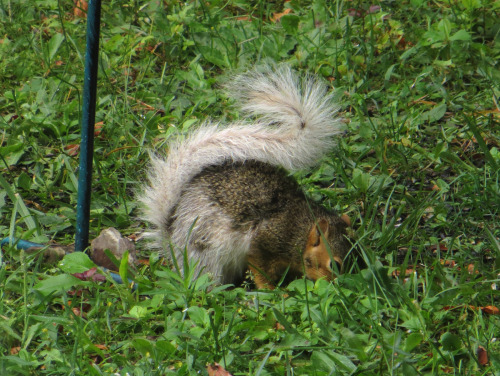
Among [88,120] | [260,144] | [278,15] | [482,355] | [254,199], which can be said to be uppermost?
[278,15]

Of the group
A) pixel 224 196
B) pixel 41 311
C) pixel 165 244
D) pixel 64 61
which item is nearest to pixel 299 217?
pixel 224 196

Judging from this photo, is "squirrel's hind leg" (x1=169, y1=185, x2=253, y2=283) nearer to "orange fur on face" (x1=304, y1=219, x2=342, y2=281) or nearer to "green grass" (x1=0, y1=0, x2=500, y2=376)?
"green grass" (x1=0, y1=0, x2=500, y2=376)

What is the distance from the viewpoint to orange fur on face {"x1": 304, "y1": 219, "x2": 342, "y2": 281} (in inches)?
137

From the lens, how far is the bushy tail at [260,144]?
12.2 feet

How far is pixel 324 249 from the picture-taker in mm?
3518

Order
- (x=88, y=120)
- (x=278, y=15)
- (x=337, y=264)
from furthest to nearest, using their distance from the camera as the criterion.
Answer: (x=278, y=15) < (x=337, y=264) < (x=88, y=120)

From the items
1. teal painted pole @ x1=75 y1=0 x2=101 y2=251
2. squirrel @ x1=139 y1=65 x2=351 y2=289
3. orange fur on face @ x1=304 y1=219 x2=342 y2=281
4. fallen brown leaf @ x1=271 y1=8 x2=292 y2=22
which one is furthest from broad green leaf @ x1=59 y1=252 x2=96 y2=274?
fallen brown leaf @ x1=271 y1=8 x2=292 y2=22

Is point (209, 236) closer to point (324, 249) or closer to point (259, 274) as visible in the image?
point (259, 274)

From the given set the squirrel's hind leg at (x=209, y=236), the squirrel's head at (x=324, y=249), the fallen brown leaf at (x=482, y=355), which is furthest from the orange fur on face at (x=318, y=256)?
the fallen brown leaf at (x=482, y=355)

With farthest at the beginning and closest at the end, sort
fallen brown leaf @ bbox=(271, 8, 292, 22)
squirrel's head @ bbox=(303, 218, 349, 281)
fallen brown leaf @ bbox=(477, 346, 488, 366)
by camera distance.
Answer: fallen brown leaf @ bbox=(271, 8, 292, 22) → squirrel's head @ bbox=(303, 218, 349, 281) → fallen brown leaf @ bbox=(477, 346, 488, 366)

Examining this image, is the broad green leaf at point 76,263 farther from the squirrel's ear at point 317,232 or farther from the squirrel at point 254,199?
the squirrel's ear at point 317,232

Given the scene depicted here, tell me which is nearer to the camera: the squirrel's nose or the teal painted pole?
the teal painted pole

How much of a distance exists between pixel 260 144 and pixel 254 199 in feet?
0.96

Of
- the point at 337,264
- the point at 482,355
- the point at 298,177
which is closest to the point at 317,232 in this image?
the point at 337,264
